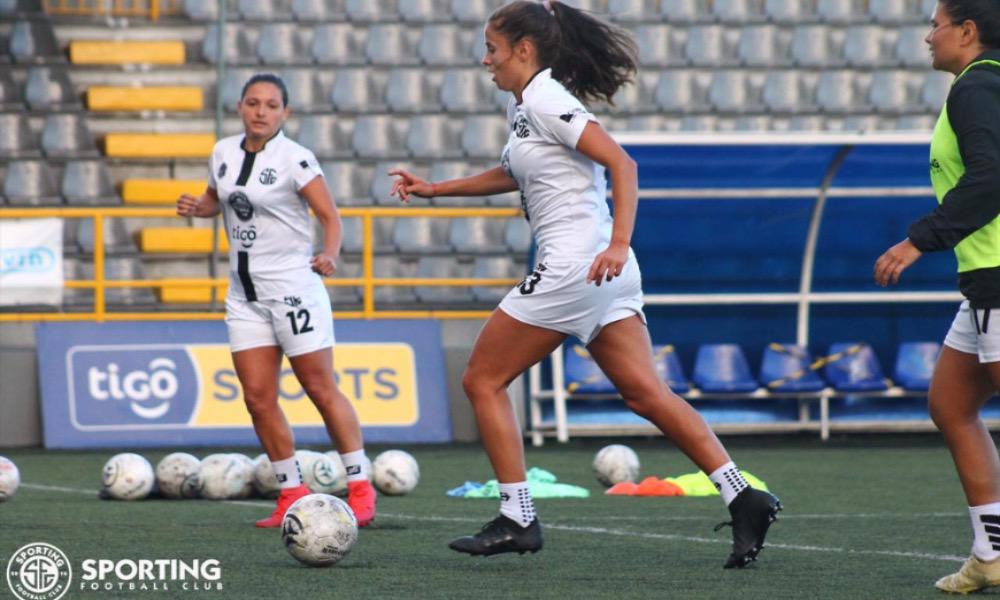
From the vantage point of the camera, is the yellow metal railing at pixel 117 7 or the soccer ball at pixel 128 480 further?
the yellow metal railing at pixel 117 7

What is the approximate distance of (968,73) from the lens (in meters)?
5.23

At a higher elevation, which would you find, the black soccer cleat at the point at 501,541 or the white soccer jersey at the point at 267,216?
the white soccer jersey at the point at 267,216

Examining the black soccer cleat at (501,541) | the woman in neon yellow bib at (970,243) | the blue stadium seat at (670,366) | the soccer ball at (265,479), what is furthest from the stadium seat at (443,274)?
the woman in neon yellow bib at (970,243)

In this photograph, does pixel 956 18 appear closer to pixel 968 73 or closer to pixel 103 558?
pixel 968 73

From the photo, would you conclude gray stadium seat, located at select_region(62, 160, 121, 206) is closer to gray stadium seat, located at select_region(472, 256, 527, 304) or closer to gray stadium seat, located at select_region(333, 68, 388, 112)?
gray stadium seat, located at select_region(333, 68, 388, 112)

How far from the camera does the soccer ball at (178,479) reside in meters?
9.34

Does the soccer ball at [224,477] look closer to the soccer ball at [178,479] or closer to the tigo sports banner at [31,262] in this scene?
the soccer ball at [178,479]

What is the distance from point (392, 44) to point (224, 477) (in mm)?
9741

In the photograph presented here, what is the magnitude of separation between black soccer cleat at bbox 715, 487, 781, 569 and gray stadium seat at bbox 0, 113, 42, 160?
39.8 feet

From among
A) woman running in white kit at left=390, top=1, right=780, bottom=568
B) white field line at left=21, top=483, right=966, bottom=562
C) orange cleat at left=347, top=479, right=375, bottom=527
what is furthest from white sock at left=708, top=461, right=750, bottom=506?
orange cleat at left=347, top=479, right=375, bottom=527

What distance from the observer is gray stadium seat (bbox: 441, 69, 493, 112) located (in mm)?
18062

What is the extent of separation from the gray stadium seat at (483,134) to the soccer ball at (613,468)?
7598mm

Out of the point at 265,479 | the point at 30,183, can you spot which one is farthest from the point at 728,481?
the point at 30,183

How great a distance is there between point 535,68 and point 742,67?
12.9 metres
